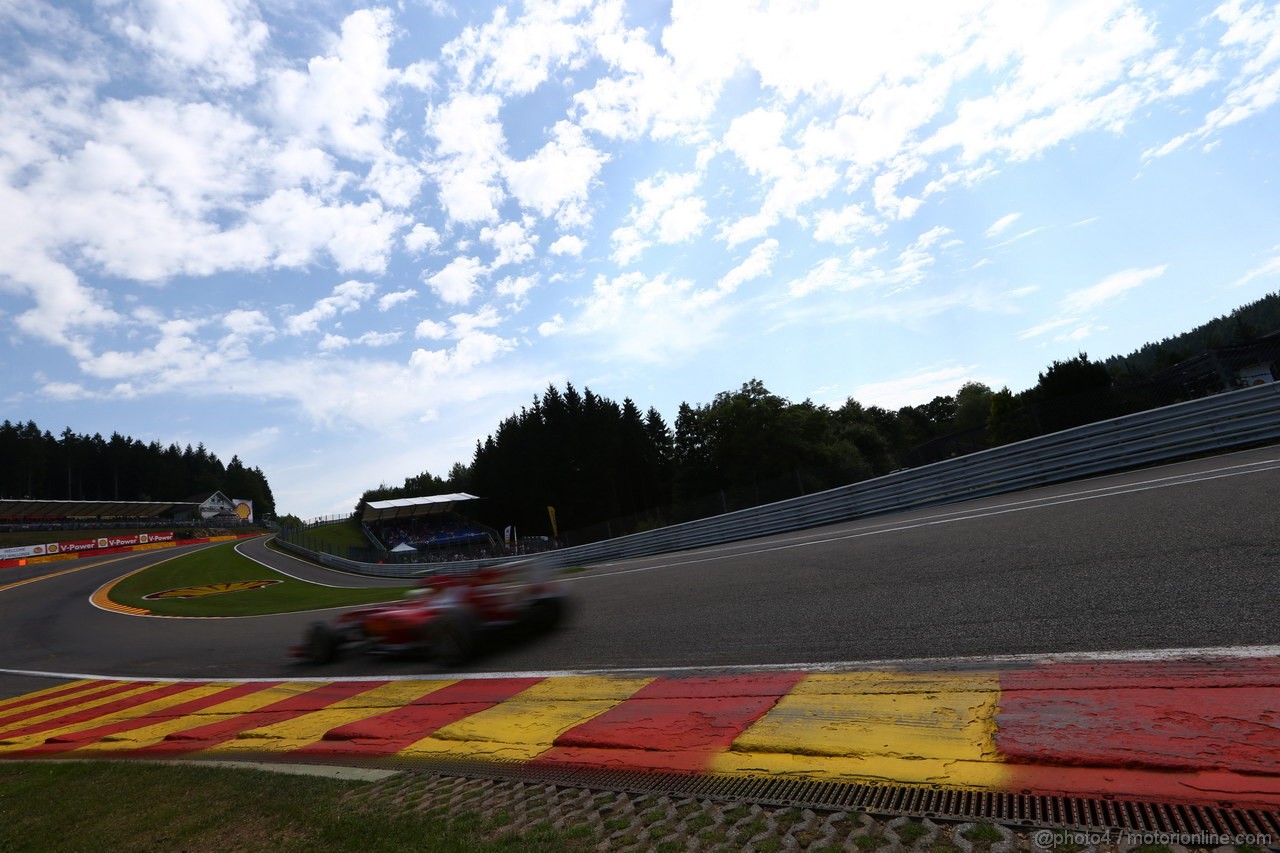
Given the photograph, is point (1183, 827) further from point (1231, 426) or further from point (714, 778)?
point (1231, 426)

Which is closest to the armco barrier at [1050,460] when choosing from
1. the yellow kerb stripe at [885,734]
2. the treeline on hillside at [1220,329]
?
the yellow kerb stripe at [885,734]

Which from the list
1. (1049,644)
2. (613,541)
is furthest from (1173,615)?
(613,541)

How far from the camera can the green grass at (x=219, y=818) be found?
2650 millimetres

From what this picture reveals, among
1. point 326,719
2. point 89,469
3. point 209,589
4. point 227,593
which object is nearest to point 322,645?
point 326,719

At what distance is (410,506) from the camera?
64.4m

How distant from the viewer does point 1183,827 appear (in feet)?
6.04

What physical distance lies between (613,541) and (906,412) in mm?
128428

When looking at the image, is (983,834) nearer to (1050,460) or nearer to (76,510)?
(1050,460)

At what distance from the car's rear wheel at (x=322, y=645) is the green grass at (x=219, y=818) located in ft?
12.0

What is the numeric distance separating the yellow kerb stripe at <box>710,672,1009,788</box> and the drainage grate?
99 mm

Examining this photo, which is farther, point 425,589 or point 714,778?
point 425,589

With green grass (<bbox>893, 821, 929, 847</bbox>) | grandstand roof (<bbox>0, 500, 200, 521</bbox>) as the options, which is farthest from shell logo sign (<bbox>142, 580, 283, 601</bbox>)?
grandstand roof (<bbox>0, 500, 200, 521</bbox>)

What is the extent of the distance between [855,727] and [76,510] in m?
113

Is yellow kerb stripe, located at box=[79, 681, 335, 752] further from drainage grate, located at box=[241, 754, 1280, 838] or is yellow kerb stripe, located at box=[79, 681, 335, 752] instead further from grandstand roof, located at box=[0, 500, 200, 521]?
grandstand roof, located at box=[0, 500, 200, 521]
